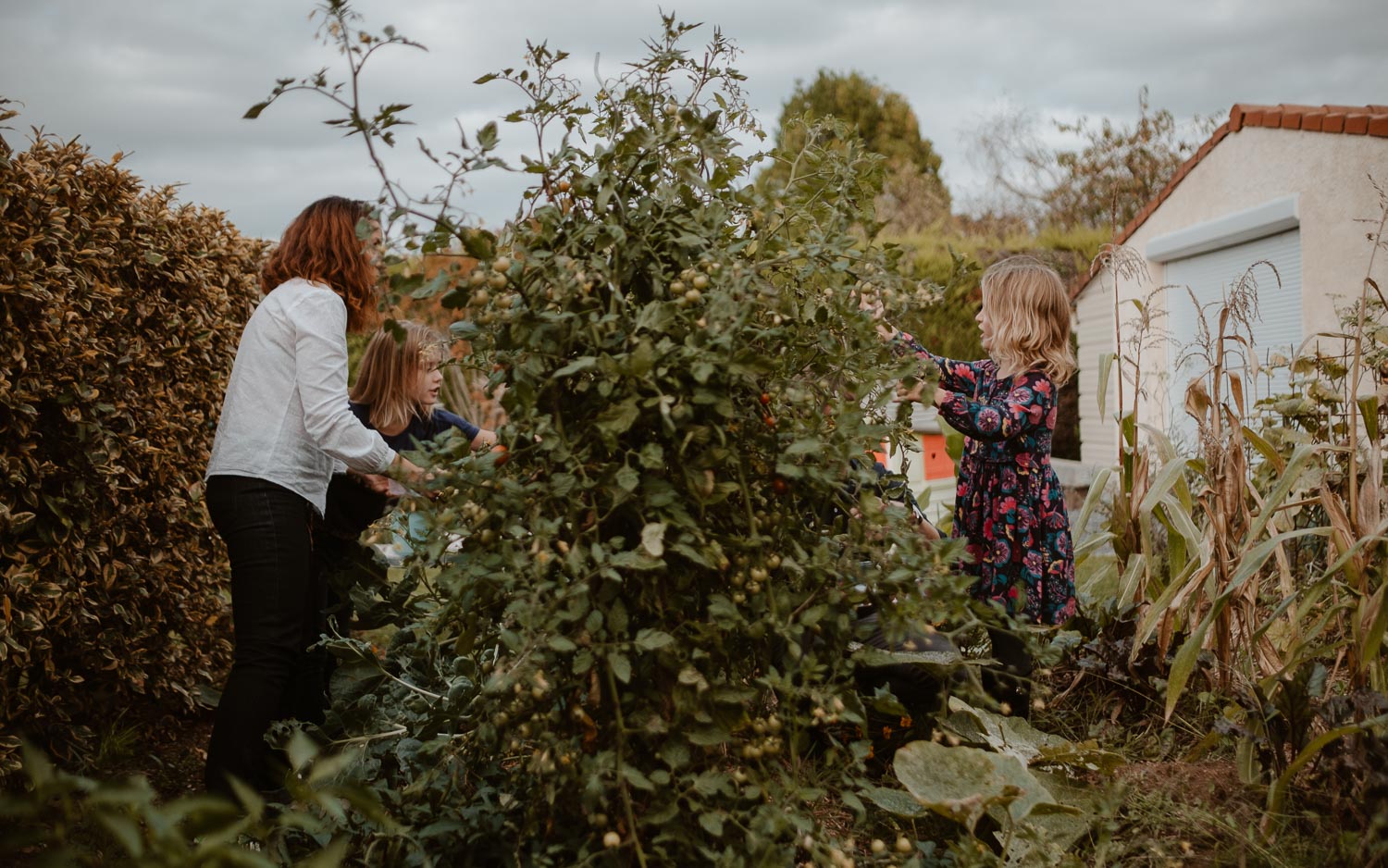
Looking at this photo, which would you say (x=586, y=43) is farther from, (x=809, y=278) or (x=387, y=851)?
(x=387, y=851)

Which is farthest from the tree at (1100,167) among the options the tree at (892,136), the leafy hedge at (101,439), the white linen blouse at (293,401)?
the white linen blouse at (293,401)

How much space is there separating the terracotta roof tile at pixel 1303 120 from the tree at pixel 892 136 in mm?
12665

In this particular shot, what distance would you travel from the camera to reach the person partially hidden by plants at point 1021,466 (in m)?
2.93

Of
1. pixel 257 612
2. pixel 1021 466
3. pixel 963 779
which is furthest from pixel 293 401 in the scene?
pixel 1021 466

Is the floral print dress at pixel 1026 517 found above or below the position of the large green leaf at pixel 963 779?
above

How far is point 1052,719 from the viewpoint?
9.37ft

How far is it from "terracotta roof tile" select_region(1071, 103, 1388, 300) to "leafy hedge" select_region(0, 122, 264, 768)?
5.34 metres

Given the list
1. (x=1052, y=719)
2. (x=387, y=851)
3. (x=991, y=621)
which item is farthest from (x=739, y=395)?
(x=1052, y=719)

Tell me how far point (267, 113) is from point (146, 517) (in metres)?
2.34

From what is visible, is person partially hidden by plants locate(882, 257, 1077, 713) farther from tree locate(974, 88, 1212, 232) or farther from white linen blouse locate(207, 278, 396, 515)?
tree locate(974, 88, 1212, 232)

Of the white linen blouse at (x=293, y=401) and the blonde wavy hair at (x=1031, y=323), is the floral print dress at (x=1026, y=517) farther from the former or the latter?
the white linen blouse at (x=293, y=401)

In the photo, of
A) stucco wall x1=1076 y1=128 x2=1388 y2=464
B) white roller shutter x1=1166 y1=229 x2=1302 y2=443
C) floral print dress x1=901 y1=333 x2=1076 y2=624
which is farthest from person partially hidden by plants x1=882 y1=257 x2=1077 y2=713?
white roller shutter x1=1166 y1=229 x2=1302 y2=443

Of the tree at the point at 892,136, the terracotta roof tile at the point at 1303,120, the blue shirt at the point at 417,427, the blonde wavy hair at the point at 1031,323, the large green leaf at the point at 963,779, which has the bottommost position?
the large green leaf at the point at 963,779

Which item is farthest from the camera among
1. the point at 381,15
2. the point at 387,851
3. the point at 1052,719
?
the point at 1052,719
